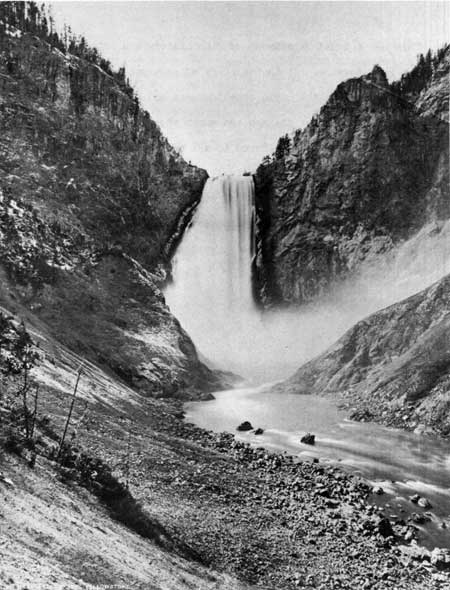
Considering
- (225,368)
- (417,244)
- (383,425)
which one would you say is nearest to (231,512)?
(383,425)

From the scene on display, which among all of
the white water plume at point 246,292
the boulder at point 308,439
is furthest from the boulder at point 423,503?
the white water plume at point 246,292

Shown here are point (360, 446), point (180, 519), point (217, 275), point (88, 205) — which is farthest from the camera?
point (217, 275)

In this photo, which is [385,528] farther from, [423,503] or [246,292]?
[246,292]

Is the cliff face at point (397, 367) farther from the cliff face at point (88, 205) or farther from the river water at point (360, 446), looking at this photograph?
the cliff face at point (88, 205)

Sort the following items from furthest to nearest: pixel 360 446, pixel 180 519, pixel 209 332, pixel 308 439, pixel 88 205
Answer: pixel 209 332 < pixel 88 205 < pixel 308 439 < pixel 360 446 < pixel 180 519

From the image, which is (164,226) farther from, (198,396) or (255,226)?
(198,396)

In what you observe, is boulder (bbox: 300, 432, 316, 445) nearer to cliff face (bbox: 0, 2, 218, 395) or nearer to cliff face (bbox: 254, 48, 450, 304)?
cliff face (bbox: 0, 2, 218, 395)

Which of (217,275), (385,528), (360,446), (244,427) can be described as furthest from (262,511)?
(217,275)
